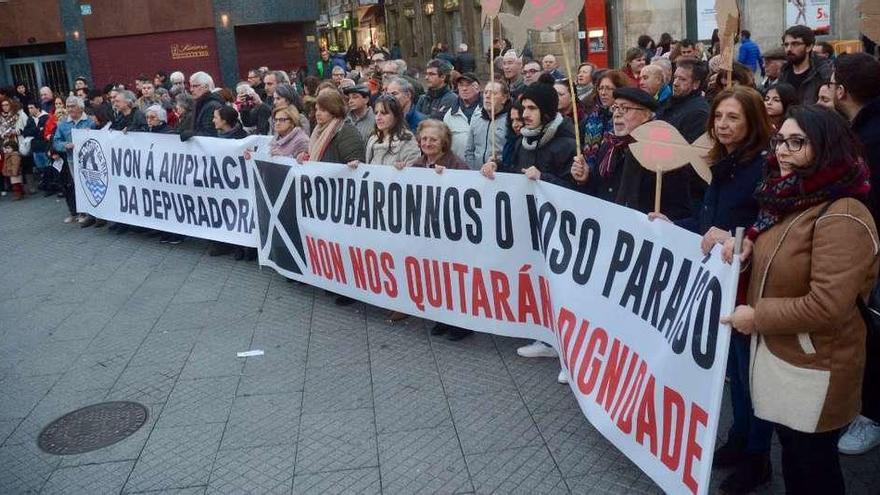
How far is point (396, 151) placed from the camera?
6.53 metres

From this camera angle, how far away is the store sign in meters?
21.6

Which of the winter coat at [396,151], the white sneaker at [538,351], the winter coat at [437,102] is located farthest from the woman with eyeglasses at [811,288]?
the winter coat at [437,102]

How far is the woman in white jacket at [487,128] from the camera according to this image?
21.8 feet

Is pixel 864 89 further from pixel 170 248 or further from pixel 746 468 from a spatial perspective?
pixel 170 248

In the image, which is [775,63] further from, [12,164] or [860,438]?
[12,164]

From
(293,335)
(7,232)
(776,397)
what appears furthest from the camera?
(7,232)

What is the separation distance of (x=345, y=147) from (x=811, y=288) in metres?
4.78

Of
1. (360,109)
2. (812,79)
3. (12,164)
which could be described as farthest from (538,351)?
(12,164)

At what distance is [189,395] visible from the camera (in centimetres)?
538

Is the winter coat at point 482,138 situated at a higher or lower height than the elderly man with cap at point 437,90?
lower

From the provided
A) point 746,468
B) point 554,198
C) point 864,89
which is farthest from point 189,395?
point 864,89

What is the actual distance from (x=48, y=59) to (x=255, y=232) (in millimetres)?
16400

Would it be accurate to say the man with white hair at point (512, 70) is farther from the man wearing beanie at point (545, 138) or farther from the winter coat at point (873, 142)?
the winter coat at point (873, 142)

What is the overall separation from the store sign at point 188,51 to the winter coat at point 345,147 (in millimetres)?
16061
